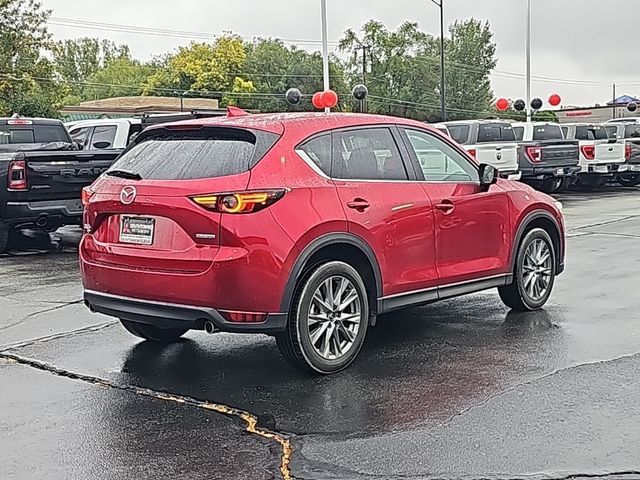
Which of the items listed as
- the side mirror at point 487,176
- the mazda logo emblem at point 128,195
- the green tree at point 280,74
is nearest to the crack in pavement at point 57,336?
the mazda logo emblem at point 128,195

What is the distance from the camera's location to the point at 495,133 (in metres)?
22.0

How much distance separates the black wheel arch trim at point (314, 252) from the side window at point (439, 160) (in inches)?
38.8

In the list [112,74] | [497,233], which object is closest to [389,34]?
[112,74]

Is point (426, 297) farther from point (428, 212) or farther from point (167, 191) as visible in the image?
point (167, 191)

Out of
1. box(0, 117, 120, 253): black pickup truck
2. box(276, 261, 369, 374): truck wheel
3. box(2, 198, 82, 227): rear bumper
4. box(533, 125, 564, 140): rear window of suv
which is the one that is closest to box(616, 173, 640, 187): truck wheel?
box(533, 125, 564, 140): rear window of suv

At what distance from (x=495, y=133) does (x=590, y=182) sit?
187 inches

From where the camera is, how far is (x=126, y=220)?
19.6 feet

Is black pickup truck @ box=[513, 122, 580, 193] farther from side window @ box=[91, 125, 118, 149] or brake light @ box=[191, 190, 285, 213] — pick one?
brake light @ box=[191, 190, 285, 213]

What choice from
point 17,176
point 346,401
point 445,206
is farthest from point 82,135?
point 346,401

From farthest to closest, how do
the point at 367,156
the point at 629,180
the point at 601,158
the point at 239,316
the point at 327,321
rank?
the point at 629,180, the point at 601,158, the point at 367,156, the point at 327,321, the point at 239,316

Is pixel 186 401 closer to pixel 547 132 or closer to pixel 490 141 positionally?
pixel 490 141

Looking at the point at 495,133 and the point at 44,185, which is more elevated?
the point at 495,133

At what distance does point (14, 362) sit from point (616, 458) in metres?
4.30

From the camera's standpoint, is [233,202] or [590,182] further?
[590,182]
